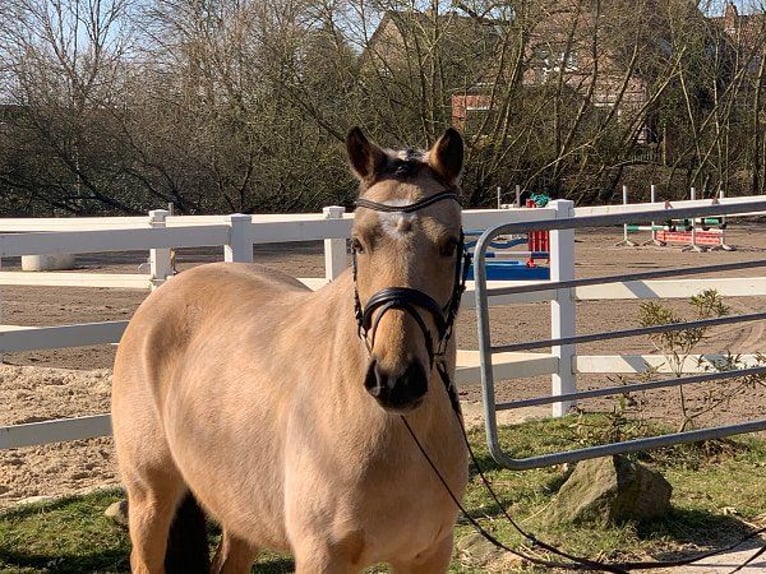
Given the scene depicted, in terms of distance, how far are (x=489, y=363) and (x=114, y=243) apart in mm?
2710

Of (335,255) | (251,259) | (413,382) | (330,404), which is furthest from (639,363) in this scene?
(413,382)

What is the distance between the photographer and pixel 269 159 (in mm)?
24062

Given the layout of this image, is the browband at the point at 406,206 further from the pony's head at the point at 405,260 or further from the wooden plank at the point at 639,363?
the wooden plank at the point at 639,363

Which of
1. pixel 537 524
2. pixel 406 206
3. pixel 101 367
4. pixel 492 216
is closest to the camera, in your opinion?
pixel 406 206

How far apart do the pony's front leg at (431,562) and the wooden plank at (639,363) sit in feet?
13.5

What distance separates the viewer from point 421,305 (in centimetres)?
261

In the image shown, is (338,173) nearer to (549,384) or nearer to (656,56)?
(656,56)

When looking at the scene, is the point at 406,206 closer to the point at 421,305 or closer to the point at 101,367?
the point at 421,305

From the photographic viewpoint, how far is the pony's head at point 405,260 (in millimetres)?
2500

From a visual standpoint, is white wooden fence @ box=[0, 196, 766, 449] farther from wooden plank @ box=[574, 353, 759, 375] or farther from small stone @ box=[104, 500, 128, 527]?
small stone @ box=[104, 500, 128, 527]

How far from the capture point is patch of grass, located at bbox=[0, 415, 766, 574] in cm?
491

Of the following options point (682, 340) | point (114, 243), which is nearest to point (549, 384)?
point (682, 340)

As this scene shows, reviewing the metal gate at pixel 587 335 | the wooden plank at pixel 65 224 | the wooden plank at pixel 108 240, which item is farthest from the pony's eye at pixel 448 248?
the wooden plank at pixel 65 224

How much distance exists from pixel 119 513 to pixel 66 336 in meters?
1.35
